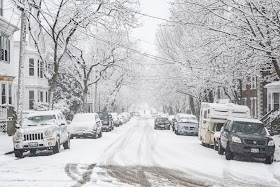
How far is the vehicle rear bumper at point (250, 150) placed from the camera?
1479 centimetres

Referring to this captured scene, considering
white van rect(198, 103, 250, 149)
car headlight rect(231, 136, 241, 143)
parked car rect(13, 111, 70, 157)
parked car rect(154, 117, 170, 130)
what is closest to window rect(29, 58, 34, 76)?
parked car rect(154, 117, 170, 130)

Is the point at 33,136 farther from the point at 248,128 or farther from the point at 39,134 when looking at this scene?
the point at 248,128

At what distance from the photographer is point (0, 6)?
28625 millimetres

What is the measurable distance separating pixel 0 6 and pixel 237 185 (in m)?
24.3

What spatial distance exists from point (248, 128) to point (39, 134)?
28.1 ft

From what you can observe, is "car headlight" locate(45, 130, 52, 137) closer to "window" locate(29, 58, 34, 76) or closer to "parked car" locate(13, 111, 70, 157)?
"parked car" locate(13, 111, 70, 157)

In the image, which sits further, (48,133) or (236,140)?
(48,133)

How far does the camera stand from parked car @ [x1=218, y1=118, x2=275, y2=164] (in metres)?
14.8

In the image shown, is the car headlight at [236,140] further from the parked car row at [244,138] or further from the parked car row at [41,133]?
the parked car row at [41,133]

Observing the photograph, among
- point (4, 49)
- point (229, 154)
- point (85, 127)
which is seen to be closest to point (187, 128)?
point (85, 127)

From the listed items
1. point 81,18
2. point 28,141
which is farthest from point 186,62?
point 28,141

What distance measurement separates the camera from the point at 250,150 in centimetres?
1489

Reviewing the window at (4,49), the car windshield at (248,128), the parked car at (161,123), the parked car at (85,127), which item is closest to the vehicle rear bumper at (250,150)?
the car windshield at (248,128)

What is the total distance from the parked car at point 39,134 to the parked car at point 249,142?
6996mm
